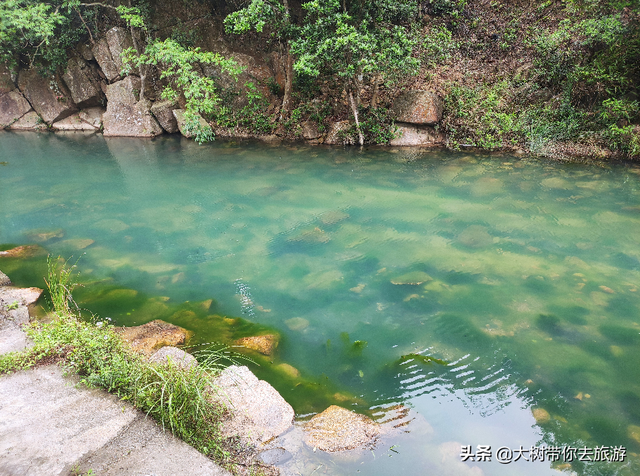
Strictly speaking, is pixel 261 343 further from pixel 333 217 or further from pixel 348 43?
pixel 348 43

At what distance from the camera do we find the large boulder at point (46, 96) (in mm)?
14133

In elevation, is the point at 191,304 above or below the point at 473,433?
above

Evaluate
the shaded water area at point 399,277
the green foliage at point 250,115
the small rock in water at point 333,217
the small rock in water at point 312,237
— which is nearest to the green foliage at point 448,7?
the shaded water area at point 399,277

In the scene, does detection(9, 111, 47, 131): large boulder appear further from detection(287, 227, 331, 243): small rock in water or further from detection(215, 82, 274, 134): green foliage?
detection(287, 227, 331, 243): small rock in water

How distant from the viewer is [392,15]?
9.73 metres

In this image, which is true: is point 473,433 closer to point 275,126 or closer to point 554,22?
point 275,126

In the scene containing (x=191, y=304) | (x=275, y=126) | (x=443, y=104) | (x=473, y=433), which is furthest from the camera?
(x=275, y=126)

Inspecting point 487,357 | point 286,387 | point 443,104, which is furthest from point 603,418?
point 443,104

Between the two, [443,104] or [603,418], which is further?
[443,104]

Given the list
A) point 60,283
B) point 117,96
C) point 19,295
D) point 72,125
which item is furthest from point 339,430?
point 72,125

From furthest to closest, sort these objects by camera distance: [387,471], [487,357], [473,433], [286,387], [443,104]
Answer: [443,104] → [487,357] → [286,387] → [473,433] → [387,471]

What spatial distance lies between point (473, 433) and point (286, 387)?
1.62 meters

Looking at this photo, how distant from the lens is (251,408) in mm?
3223

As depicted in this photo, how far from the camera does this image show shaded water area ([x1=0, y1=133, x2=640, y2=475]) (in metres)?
3.43
